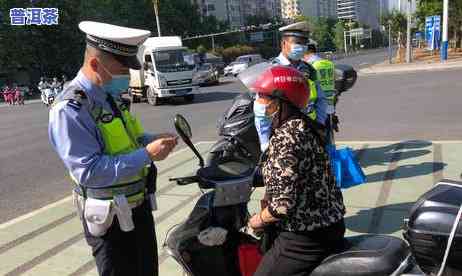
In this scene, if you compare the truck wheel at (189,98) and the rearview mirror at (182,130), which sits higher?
the rearview mirror at (182,130)

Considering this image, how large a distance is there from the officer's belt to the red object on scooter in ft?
2.24

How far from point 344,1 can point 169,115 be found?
15453cm

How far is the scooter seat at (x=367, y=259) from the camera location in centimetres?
193

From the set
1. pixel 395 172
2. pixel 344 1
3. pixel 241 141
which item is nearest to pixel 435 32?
pixel 395 172

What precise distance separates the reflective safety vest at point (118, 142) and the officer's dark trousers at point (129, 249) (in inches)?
5.7

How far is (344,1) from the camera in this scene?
156500 mm

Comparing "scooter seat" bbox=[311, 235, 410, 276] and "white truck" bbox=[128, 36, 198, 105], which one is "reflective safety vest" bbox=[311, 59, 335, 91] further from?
"white truck" bbox=[128, 36, 198, 105]

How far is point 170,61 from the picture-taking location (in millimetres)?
18469

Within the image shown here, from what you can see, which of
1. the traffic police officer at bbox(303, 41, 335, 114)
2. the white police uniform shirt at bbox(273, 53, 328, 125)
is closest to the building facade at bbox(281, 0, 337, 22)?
the traffic police officer at bbox(303, 41, 335, 114)

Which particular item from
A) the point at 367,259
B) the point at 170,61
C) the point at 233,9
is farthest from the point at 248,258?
the point at 233,9

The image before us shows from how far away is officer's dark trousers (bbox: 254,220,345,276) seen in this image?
2.13 meters

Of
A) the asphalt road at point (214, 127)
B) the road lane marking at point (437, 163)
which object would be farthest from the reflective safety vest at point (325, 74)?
the asphalt road at point (214, 127)

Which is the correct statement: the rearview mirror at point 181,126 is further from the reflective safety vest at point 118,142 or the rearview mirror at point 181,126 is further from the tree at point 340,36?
the tree at point 340,36

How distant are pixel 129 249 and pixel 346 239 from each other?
1.11m
